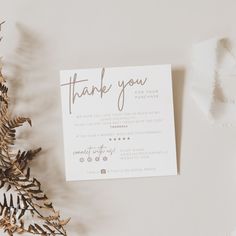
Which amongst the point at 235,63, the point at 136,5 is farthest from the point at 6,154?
the point at 235,63

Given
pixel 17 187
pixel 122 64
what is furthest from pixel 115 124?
pixel 17 187

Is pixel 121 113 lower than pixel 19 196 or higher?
higher

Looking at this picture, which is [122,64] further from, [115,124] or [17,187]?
Result: [17,187]

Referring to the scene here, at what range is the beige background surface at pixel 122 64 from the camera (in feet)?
3.23

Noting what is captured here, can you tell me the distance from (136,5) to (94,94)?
24cm

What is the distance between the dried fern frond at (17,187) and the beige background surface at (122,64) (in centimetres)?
4

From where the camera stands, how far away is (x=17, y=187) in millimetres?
960

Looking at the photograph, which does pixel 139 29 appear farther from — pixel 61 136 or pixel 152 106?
pixel 61 136

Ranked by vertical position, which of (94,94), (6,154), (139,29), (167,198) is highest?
(139,29)

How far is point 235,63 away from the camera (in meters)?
0.98

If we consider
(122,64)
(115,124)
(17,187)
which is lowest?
(17,187)

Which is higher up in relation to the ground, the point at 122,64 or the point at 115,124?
the point at 122,64

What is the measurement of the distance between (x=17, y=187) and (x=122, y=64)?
0.38 meters

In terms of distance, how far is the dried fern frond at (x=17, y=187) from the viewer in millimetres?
923
